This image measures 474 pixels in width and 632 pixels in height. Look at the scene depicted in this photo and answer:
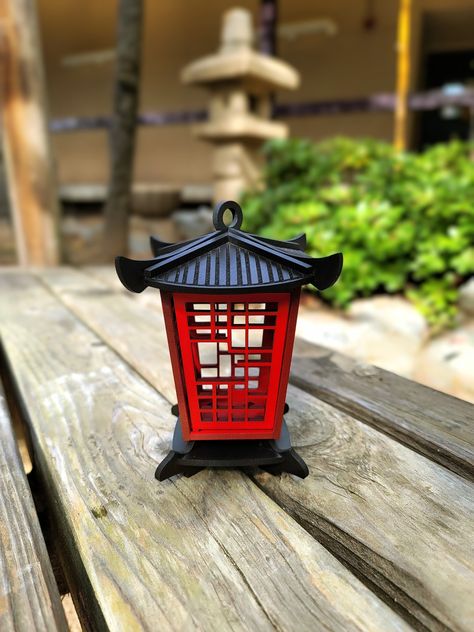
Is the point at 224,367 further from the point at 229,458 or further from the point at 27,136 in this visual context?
the point at 27,136

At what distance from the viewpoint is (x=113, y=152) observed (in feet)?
13.8

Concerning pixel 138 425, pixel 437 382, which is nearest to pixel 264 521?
pixel 138 425

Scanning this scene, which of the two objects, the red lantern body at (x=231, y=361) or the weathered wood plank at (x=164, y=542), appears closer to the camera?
the weathered wood plank at (x=164, y=542)

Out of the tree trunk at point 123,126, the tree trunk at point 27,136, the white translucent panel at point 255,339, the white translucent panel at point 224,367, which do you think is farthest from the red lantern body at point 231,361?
the tree trunk at point 123,126

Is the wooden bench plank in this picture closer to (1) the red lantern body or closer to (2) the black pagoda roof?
(1) the red lantern body

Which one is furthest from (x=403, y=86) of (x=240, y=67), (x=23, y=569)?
(x=23, y=569)

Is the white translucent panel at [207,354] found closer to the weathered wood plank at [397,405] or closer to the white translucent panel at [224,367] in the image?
the white translucent panel at [224,367]

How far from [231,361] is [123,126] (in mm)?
3794

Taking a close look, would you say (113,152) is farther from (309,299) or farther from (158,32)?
(158,32)

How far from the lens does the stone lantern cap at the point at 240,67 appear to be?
3.55 metres

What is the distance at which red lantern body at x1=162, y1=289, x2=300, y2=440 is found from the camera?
746 mm

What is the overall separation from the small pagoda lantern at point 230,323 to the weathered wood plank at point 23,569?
214 millimetres

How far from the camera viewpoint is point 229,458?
0.84m

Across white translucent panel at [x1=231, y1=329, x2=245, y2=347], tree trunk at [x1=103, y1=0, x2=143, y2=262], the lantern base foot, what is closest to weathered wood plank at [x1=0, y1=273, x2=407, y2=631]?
the lantern base foot
